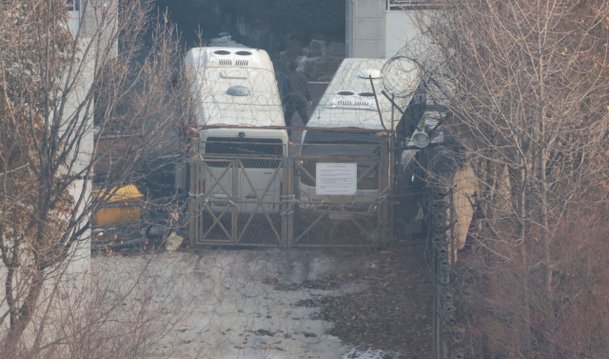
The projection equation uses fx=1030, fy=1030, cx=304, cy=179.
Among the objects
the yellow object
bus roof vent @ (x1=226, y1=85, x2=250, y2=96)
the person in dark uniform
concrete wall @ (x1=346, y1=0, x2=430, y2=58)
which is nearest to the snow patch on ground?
the yellow object

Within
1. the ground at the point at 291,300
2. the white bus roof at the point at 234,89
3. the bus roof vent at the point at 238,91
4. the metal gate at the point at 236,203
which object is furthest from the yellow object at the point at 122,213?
the bus roof vent at the point at 238,91

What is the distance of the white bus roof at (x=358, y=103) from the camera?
18188 mm

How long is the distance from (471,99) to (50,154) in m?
5.26

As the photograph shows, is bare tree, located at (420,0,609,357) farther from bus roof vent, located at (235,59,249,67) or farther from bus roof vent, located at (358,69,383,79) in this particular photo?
bus roof vent, located at (235,59,249,67)

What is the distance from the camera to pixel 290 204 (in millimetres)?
17312

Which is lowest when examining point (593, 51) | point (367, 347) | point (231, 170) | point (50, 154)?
point (367, 347)

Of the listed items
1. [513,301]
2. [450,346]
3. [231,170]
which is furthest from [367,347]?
[231,170]

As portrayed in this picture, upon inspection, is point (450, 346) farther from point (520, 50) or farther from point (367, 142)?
point (367, 142)

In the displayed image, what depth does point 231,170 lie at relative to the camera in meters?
17.6

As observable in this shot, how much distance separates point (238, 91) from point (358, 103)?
2.23 m

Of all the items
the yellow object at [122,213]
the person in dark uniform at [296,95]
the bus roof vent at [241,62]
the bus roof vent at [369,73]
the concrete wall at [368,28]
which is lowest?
the yellow object at [122,213]

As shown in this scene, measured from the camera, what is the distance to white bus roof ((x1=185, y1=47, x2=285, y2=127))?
60.6 ft

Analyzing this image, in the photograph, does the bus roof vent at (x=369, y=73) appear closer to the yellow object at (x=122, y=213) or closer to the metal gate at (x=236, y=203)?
the metal gate at (x=236, y=203)

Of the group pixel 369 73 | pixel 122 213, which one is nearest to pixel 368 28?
pixel 369 73
